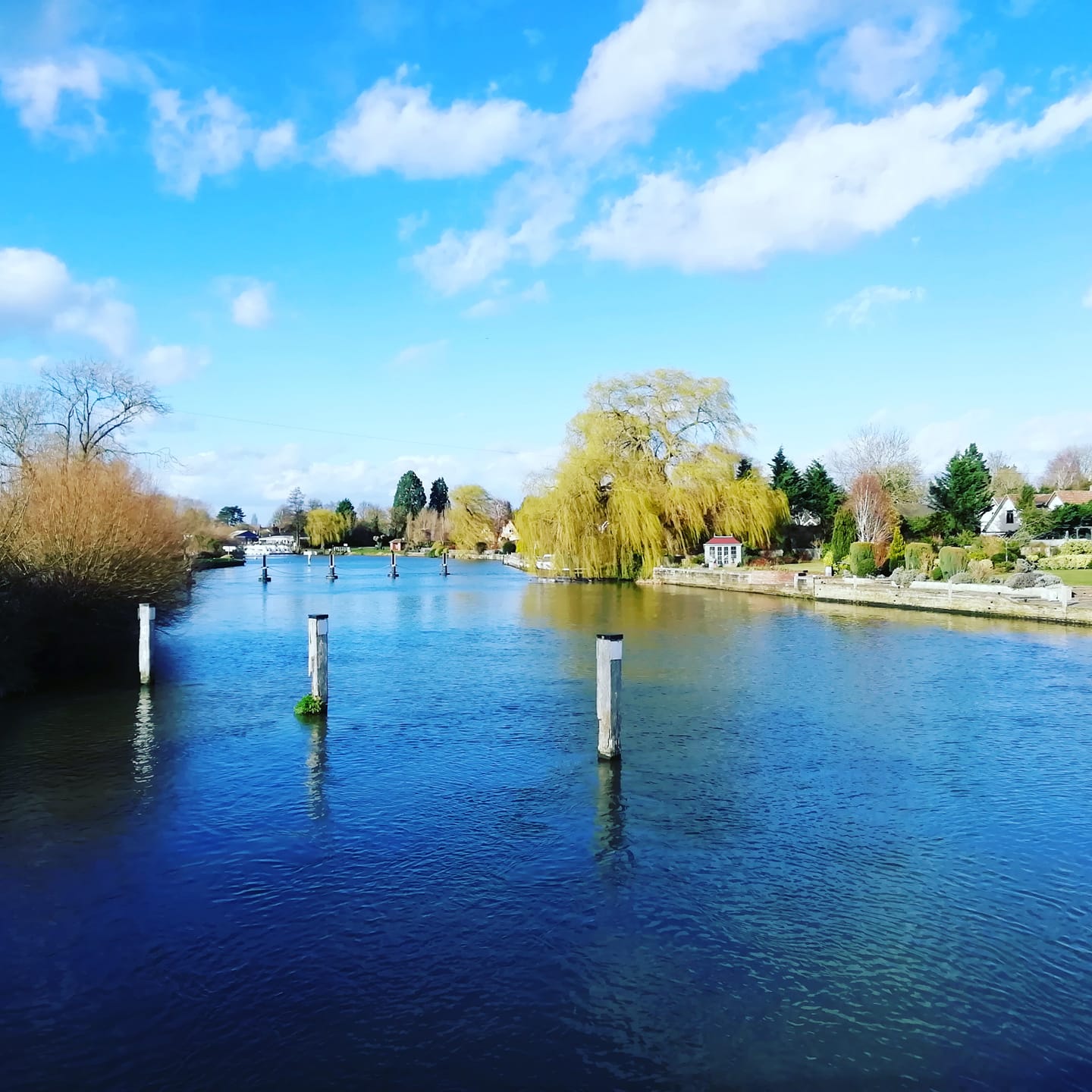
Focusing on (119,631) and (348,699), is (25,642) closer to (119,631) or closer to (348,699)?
(119,631)

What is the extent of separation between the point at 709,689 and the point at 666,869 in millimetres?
9102

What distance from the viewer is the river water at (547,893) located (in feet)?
16.6

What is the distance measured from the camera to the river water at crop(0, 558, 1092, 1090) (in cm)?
507

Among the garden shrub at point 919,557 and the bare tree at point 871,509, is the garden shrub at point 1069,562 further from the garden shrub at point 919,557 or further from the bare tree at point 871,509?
the bare tree at point 871,509

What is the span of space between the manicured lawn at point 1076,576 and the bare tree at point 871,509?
13859 mm

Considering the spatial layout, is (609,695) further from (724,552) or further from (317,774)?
(724,552)

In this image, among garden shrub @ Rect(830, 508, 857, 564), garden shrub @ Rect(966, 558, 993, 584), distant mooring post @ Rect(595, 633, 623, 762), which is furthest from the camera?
garden shrub @ Rect(830, 508, 857, 564)

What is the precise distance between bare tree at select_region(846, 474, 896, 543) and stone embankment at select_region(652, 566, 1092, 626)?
14163mm

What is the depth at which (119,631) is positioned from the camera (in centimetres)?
1928

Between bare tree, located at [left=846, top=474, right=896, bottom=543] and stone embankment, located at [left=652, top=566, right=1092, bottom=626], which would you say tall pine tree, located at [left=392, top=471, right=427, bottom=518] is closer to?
bare tree, located at [left=846, top=474, right=896, bottom=543]

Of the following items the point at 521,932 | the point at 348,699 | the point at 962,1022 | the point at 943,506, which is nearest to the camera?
the point at 962,1022

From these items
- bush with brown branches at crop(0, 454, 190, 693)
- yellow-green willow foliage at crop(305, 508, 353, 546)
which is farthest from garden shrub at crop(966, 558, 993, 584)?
yellow-green willow foliage at crop(305, 508, 353, 546)

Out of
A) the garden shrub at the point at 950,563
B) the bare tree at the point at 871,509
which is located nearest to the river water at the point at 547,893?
the garden shrub at the point at 950,563

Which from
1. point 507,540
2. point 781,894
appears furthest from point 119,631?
point 507,540
